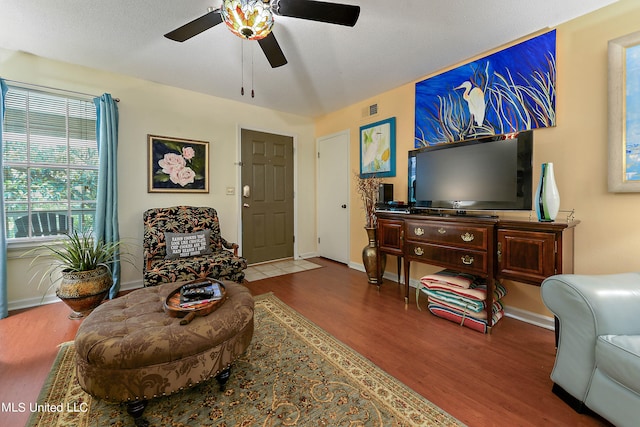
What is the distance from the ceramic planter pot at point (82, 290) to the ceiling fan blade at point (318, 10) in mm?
2652

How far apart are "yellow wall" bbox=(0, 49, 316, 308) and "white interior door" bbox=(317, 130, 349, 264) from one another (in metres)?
0.42

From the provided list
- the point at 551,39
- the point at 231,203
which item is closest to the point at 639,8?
the point at 551,39

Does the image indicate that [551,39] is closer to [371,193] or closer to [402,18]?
[402,18]

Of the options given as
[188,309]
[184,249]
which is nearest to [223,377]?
[188,309]

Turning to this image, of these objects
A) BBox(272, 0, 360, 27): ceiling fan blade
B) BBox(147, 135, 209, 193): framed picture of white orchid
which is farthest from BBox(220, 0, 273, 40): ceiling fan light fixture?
BBox(147, 135, 209, 193): framed picture of white orchid

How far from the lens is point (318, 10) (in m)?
1.55

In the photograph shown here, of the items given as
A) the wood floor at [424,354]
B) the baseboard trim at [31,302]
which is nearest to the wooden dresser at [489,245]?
the wood floor at [424,354]

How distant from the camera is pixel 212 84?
10.5ft

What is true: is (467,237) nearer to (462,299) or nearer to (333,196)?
(462,299)

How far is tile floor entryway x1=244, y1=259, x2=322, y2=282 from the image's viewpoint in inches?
139

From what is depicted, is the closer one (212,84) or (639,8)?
(639,8)

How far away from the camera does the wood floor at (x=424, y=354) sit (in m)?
1.31

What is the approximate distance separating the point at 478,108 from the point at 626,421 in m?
2.37

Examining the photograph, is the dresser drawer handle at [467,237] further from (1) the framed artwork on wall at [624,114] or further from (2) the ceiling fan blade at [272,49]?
(2) the ceiling fan blade at [272,49]
